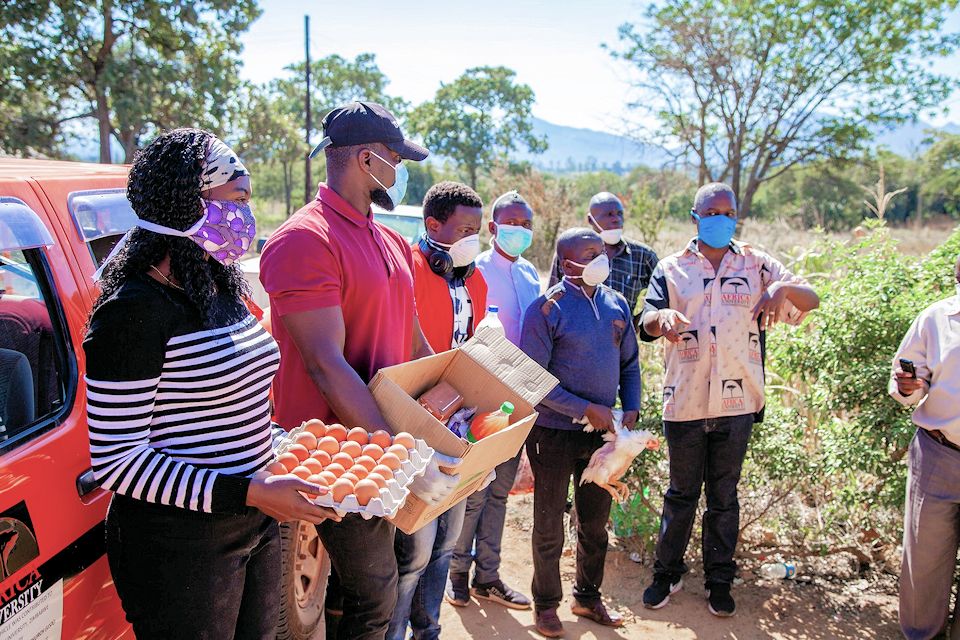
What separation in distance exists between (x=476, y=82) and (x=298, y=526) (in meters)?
38.5

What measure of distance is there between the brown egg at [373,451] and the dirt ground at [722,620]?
202 cm

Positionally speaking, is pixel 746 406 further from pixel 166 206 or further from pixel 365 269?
pixel 166 206

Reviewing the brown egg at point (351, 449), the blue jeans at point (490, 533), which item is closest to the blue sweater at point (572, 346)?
the blue jeans at point (490, 533)

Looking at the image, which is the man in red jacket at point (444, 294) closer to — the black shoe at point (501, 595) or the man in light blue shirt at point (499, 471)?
the man in light blue shirt at point (499, 471)

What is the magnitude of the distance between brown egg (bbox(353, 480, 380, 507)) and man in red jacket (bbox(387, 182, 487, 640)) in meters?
1.18

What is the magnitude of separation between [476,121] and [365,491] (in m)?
37.7

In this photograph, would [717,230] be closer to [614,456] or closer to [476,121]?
[614,456]

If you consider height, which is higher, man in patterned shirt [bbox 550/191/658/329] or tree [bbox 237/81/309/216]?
tree [bbox 237/81/309/216]

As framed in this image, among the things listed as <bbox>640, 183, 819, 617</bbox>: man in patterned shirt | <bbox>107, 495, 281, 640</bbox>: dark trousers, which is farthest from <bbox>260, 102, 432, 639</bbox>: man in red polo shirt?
<bbox>640, 183, 819, 617</bbox>: man in patterned shirt

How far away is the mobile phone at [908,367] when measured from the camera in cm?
324

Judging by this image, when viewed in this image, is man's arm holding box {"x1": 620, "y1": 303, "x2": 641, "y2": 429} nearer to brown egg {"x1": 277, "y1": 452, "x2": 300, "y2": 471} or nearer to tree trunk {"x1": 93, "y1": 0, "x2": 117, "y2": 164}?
brown egg {"x1": 277, "y1": 452, "x2": 300, "y2": 471}

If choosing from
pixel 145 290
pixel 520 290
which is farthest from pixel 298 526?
pixel 520 290

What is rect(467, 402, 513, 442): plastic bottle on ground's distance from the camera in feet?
7.95

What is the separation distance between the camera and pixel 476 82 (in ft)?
126
